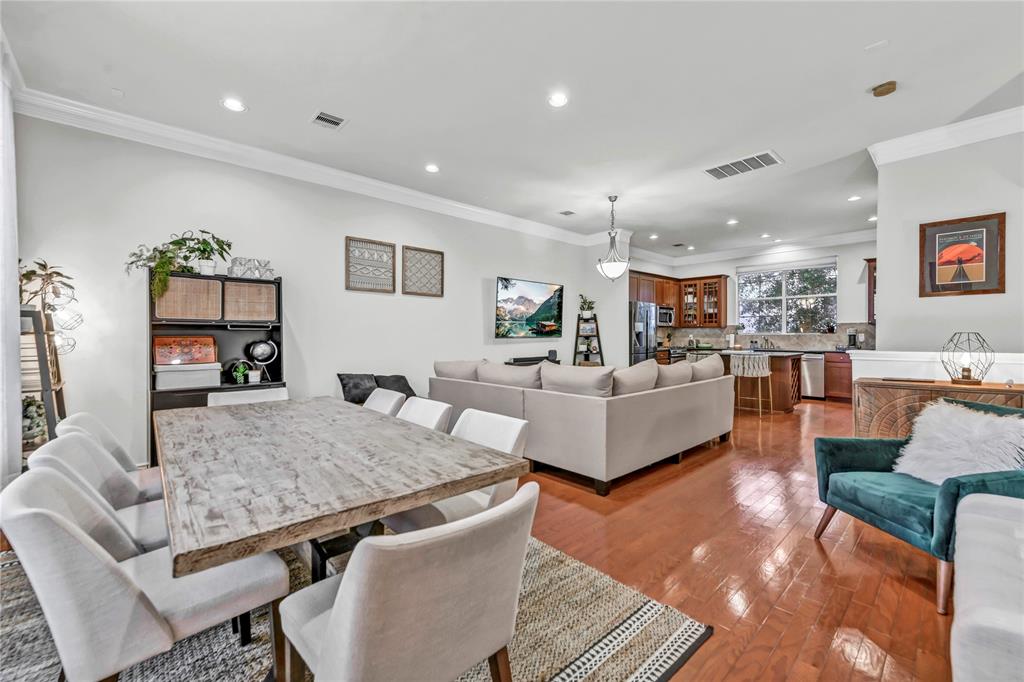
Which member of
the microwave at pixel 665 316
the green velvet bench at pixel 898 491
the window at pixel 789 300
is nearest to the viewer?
the green velvet bench at pixel 898 491

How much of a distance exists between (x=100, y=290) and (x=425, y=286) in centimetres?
292

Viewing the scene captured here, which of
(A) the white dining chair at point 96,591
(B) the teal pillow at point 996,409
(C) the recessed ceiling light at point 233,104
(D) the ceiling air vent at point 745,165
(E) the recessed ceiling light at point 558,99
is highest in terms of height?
(C) the recessed ceiling light at point 233,104

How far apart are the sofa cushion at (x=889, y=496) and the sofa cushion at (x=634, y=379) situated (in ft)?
4.46

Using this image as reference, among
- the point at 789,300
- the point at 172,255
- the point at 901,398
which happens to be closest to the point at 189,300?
the point at 172,255

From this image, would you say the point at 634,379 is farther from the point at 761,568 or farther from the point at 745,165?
the point at 745,165

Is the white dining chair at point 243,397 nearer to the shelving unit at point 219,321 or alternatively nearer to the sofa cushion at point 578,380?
the shelving unit at point 219,321

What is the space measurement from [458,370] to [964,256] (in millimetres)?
4507

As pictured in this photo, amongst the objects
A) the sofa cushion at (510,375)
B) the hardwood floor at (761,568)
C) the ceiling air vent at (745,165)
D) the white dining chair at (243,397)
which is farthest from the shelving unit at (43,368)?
the ceiling air vent at (745,165)

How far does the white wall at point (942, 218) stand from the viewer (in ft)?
11.0

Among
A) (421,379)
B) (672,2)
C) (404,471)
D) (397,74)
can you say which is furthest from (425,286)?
(404,471)

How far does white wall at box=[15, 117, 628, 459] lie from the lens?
316cm

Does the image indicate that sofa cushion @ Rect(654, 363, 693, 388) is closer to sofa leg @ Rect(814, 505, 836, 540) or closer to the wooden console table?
the wooden console table

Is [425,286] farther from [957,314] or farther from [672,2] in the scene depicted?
[957,314]

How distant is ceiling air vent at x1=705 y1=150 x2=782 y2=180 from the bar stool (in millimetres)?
2677
